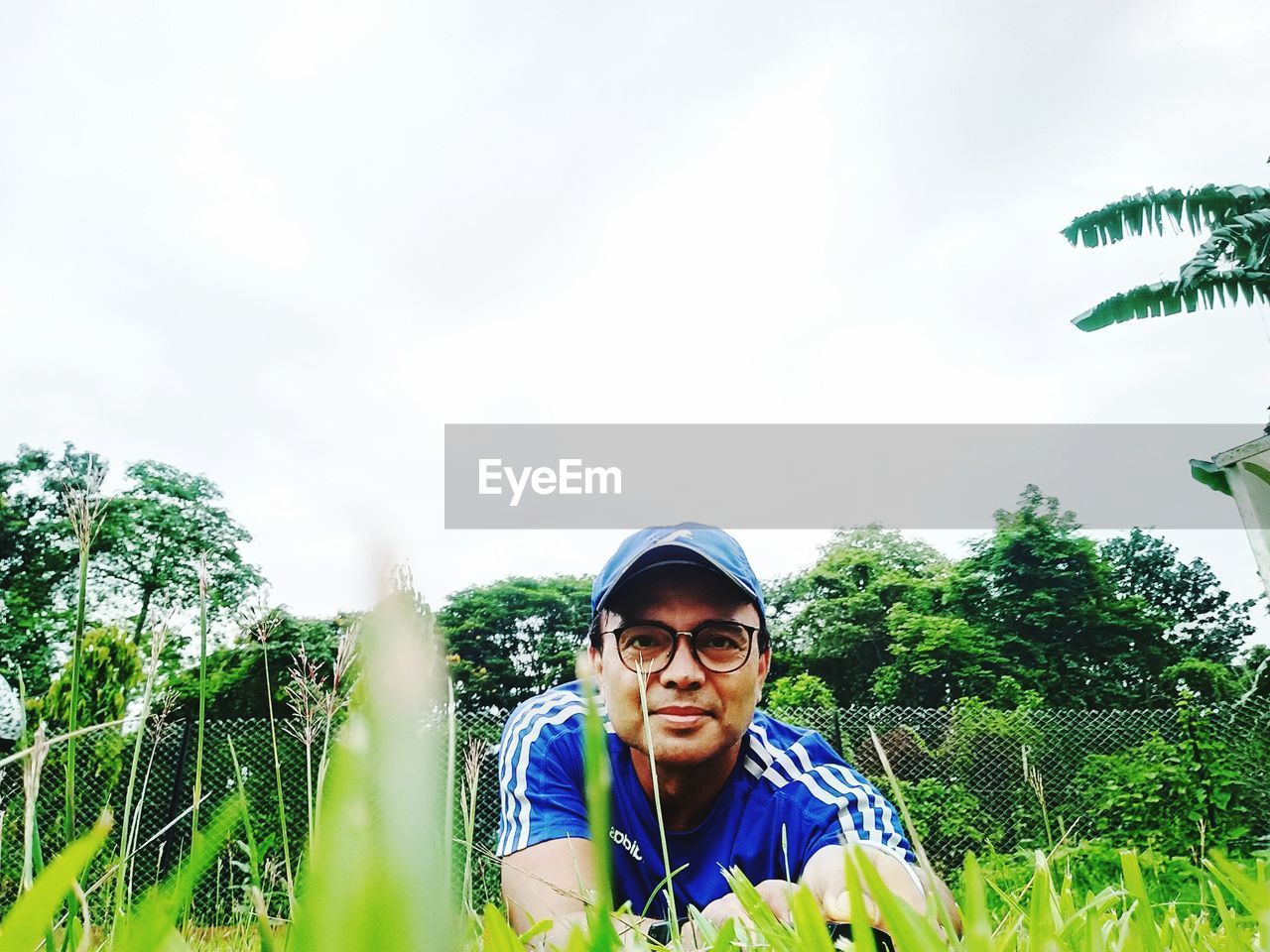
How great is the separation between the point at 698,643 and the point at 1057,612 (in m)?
18.1

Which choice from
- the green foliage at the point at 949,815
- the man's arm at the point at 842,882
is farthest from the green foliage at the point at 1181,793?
the man's arm at the point at 842,882

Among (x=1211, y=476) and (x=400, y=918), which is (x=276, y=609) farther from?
(x=1211, y=476)

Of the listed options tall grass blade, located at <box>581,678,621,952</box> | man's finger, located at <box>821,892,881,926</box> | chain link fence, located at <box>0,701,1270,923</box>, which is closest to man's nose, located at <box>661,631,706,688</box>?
man's finger, located at <box>821,892,881,926</box>

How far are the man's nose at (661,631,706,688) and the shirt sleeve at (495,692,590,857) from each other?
0.56 feet

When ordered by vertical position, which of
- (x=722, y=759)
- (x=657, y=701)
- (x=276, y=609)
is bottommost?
(x=722, y=759)

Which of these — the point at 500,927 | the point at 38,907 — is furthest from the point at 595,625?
the point at 38,907

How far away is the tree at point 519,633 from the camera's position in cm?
1412

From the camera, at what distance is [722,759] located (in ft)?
5.27

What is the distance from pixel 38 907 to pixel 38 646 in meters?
20.6

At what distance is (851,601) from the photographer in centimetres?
1872

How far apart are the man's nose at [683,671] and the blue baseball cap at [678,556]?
0.71 ft

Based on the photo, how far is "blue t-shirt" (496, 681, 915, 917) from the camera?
1.48 meters

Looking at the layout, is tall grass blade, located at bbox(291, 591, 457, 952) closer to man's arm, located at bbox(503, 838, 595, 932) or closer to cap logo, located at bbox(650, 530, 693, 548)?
man's arm, located at bbox(503, 838, 595, 932)

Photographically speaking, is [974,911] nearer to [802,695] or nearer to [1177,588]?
[802,695]
